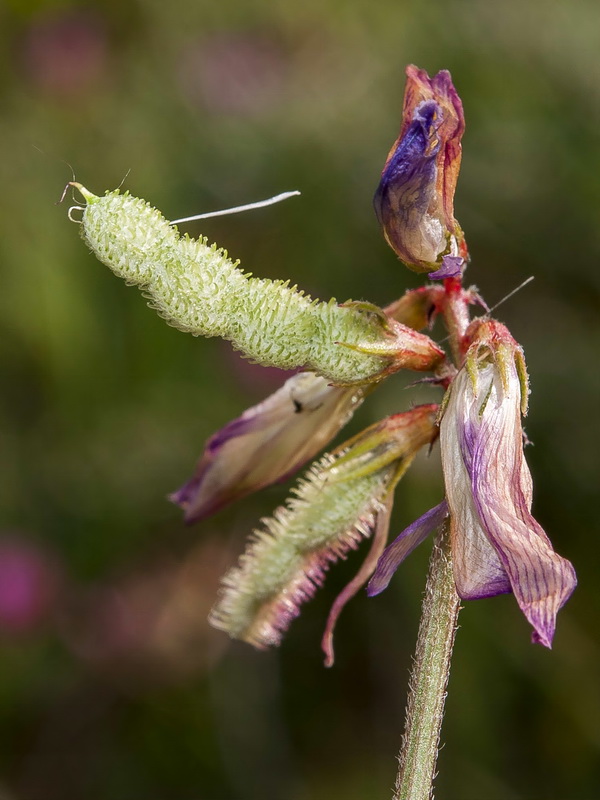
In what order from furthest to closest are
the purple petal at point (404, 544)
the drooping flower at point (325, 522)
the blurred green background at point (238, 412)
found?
the blurred green background at point (238, 412), the drooping flower at point (325, 522), the purple petal at point (404, 544)

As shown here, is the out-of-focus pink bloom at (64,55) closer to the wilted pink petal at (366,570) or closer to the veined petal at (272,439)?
the veined petal at (272,439)

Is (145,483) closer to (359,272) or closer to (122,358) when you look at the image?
(122,358)

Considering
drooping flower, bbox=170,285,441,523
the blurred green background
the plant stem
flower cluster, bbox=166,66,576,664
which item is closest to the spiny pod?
flower cluster, bbox=166,66,576,664

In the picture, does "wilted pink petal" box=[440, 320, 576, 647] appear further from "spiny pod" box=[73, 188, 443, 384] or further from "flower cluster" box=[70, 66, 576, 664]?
"spiny pod" box=[73, 188, 443, 384]

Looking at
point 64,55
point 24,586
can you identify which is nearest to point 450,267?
point 24,586

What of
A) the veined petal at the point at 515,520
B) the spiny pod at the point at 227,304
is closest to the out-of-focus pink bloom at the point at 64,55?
the spiny pod at the point at 227,304

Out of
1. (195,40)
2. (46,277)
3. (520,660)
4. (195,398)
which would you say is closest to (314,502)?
(520,660)
